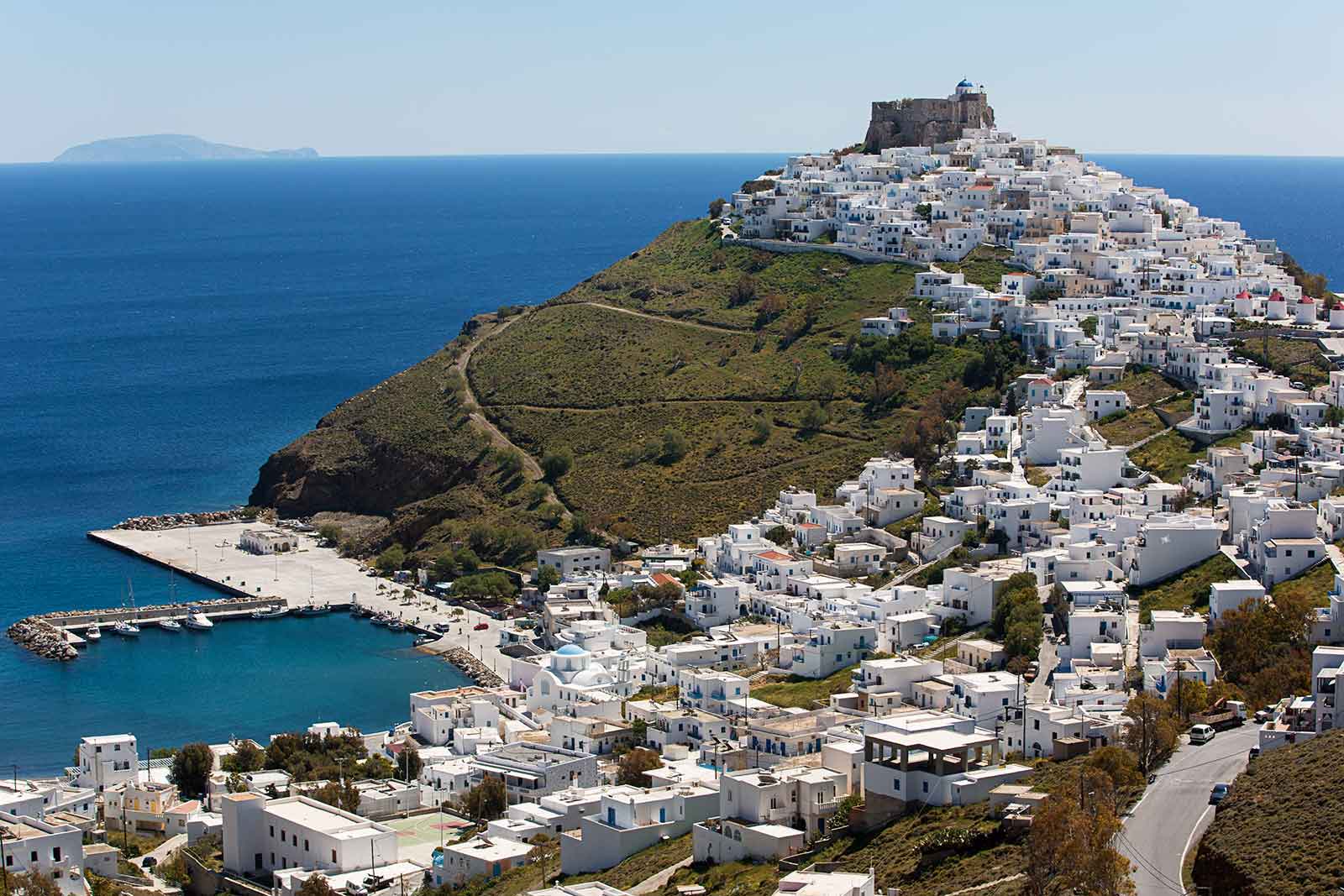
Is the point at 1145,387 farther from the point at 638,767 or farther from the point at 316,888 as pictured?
the point at 316,888

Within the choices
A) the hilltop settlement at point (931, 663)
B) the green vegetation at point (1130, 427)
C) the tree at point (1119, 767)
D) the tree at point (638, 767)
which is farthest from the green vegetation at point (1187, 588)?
the tree at point (1119, 767)

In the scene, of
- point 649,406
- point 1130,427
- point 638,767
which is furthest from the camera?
point 649,406

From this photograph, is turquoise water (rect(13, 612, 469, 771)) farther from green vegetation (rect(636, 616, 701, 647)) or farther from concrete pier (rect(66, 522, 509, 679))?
green vegetation (rect(636, 616, 701, 647))

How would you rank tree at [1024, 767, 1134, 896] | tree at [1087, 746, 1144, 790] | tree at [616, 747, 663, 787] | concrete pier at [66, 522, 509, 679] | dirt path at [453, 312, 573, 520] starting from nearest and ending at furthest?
tree at [1024, 767, 1134, 896], tree at [1087, 746, 1144, 790], tree at [616, 747, 663, 787], concrete pier at [66, 522, 509, 679], dirt path at [453, 312, 573, 520]

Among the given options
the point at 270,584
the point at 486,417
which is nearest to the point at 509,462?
the point at 486,417

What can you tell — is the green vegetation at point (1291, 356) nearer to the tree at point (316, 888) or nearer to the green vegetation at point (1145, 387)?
the green vegetation at point (1145, 387)

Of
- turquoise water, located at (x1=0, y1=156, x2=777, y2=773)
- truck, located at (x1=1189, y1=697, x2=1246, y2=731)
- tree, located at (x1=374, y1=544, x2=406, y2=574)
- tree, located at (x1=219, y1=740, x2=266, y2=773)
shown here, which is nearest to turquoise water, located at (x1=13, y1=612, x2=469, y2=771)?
turquoise water, located at (x1=0, y1=156, x2=777, y2=773)
